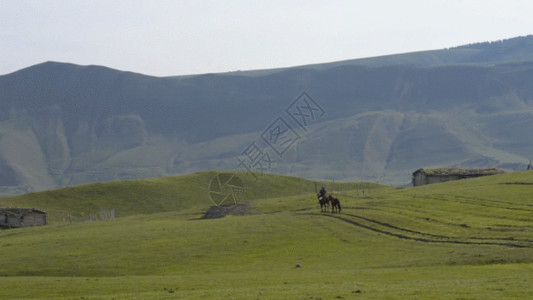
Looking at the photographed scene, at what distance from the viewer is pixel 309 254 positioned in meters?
58.8

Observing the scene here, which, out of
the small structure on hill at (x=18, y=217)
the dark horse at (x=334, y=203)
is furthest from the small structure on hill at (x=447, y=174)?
the small structure on hill at (x=18, y=217)

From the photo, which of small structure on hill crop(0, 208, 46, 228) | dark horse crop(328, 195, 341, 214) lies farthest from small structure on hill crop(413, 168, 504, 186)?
small structure on hill crop(0, 208, 46, 228)

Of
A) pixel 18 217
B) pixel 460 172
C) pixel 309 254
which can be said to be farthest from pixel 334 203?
pixel 18 217

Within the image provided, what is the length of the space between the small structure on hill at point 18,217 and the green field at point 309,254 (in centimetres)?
3030

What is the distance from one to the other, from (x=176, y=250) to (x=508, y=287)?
1369 inches

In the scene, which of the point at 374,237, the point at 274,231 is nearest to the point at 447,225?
the point at 374,237

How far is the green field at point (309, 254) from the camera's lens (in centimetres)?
3738

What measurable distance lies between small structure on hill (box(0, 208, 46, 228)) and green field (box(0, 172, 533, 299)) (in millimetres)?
30296

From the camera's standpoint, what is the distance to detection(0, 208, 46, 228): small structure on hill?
123812 millimetres

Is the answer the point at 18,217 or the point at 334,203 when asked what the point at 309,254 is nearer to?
the point at 334,203

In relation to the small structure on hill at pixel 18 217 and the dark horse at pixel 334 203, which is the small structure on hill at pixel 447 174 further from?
the small structure on hill at pixel 18 217

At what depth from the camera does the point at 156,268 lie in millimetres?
56031

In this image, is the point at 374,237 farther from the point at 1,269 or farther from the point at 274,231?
the point at 1,269

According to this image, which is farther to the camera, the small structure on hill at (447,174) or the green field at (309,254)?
the small structure on hill at (447,174)
